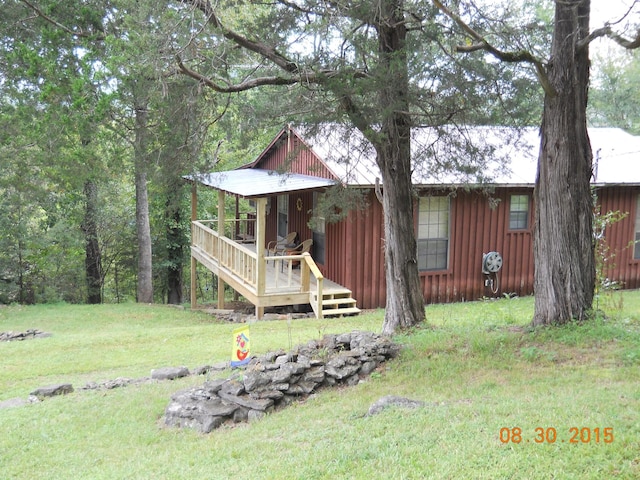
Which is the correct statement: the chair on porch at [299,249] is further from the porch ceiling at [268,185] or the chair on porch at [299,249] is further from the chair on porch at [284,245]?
the porch ceiling at [268,185]

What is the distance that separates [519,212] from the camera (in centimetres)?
1449

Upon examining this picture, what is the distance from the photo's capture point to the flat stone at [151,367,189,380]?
779 centimetres

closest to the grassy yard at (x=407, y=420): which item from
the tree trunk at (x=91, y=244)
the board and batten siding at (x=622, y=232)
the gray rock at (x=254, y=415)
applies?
the gray rock at (x=254, y=415)

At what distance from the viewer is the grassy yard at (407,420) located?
13.0ft

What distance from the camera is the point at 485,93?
796cm

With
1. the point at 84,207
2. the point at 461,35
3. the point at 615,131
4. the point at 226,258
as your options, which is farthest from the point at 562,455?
the point at 84,207

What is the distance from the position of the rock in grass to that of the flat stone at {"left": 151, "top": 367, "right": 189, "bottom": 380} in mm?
3400

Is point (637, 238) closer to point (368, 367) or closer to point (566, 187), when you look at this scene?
point (566, 187)

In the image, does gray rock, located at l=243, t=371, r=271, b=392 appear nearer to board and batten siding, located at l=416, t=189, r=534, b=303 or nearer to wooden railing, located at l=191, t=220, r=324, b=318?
wooden railing, located at l=191, t=220, r=324, b=318

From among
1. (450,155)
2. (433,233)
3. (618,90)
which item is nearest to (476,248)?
(433,233)

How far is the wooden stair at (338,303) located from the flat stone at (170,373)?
16.1 feet

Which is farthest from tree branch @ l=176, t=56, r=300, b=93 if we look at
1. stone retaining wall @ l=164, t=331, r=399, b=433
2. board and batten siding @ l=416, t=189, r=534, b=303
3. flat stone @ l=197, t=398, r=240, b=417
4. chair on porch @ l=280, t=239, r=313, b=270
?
board and batten siding @ l=416, t=189, r=534, b=303

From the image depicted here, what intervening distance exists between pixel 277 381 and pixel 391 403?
147cm
